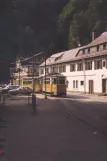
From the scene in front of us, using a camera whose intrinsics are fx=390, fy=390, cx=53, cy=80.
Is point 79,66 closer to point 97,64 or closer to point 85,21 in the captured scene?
point 97,64

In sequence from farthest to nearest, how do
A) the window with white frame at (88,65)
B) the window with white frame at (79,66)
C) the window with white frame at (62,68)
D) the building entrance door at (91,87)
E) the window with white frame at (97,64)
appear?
1. the window with white frame at (62,68)
2. the window with white frame at (79,66)
3. the window with white frame at (88,65)
4. the building entrance door at (91,87)
5. the window with white frame at (97,64)

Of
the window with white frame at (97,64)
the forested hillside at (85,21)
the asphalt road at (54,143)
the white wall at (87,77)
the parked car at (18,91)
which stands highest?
the forested hillside at (85,21)

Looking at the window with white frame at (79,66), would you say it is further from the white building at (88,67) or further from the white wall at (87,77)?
the white wall at (87,77)

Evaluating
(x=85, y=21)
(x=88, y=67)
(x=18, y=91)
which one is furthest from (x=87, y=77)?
(x=85, y=21)

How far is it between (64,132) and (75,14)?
88540mm

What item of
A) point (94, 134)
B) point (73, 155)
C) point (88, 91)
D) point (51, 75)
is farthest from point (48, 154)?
point (88, 91)

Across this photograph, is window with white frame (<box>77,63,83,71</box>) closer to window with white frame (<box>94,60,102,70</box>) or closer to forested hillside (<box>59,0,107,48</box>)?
window with white frame (<box>94,60,102,70</box>)

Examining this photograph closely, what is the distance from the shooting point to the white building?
187ft

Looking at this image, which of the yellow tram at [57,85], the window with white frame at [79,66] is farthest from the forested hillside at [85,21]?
the yellow tram at [57,85]

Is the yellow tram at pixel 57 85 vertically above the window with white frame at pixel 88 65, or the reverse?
the window with white frame at pixel 88 65

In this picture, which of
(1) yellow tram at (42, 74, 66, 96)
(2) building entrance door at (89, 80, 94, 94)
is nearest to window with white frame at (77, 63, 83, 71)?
(2) building entrance door at (89, 80, 94, 94)

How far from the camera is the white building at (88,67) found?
57.1 metres

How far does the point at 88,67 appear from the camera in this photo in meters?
62.6

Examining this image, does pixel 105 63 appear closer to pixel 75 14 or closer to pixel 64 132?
pixel 64 132
